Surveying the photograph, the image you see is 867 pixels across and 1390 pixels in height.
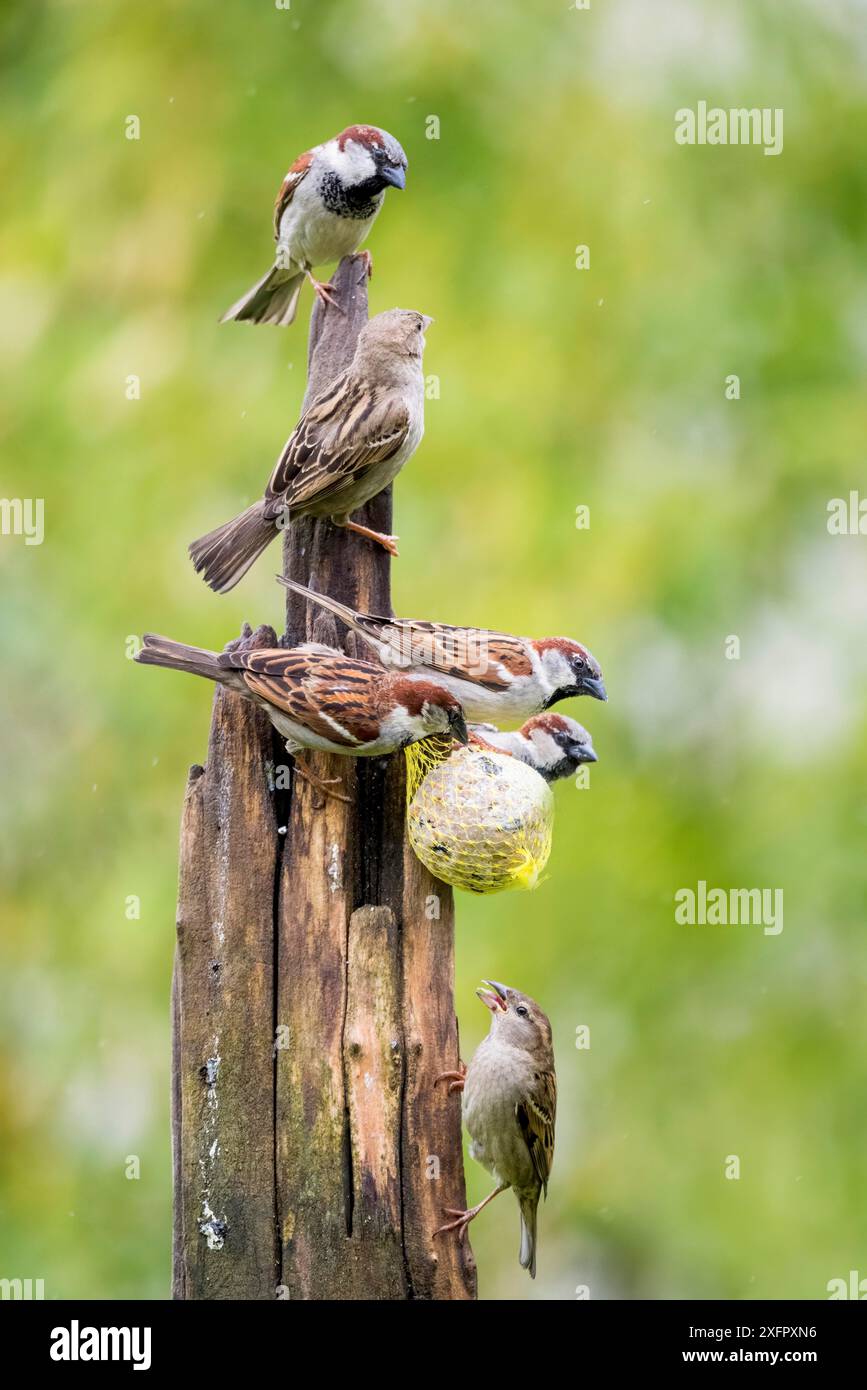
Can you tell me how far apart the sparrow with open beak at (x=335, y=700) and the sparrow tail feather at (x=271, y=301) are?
72.1 inches

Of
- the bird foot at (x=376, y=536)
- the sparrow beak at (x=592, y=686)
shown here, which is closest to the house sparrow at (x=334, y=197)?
the bird foot at (x=376, y=536)

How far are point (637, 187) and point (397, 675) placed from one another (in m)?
5.10

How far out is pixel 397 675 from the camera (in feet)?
17.0

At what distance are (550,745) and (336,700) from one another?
85cm

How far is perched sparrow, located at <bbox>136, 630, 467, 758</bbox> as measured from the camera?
16.5ft

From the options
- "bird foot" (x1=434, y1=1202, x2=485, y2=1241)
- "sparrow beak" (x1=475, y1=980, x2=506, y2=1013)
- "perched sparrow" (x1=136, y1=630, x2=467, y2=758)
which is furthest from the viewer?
"sparrow beak" (x1=475, y1=980, x2=506, y2=1013)

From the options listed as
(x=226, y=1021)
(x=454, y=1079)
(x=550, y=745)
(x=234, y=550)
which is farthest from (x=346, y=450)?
(x=454, y=1079)

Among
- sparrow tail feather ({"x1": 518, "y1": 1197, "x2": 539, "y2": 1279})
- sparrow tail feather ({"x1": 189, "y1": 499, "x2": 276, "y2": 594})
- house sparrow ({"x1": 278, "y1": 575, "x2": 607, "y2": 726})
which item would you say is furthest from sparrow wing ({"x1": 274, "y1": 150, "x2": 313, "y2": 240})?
sparrow tail feather ({"x1": 518, "y1": 1197, "x2": 539, "y2": 1279})

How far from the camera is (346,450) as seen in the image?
18.2 feet

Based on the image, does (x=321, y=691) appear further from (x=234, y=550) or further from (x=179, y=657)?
(x=234, y=550)

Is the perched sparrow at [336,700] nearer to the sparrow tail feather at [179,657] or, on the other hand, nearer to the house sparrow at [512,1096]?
the sparrow tail feather at [179,657]

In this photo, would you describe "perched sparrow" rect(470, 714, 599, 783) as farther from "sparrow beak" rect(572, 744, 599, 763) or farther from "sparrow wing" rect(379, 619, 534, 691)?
"sparrow wing" rect(379, 619, 534, 691)

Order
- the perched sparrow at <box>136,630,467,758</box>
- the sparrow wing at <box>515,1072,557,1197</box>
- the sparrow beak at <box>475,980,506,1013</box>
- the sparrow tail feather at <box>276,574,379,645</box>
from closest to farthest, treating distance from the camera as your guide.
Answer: the perched sparrow at <box>136,630,467,758</box> → the sparrow tail feather at <box>276,574,379,645</box> → the sparrow wing at <box>515,1072,557,1197</box> → the sparrow beak at <box>475,980,506,1013</box>
